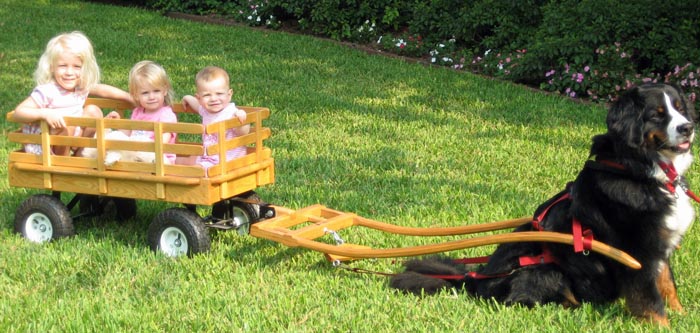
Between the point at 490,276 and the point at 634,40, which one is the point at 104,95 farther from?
the point at 634,40

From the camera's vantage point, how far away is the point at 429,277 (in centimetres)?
464

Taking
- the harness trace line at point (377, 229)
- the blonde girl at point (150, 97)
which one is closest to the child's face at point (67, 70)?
the blonde girl at point (150, 97)

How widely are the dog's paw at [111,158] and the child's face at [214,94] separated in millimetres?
654

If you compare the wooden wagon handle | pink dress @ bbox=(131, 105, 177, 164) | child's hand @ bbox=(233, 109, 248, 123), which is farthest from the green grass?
child's hand @ bbox=(233, 109, 248, 123)

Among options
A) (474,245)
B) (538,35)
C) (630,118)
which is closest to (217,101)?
(474,245)

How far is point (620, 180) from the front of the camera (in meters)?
4.00

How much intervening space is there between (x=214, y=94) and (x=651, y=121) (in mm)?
2702

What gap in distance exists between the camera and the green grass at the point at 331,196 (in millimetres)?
4277

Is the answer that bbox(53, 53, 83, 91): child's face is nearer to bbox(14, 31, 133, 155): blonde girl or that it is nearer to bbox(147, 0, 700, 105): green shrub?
bbox(14, 31, 133, 155): blonde girl

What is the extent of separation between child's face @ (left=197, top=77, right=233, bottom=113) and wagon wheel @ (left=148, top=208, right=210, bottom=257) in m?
0.72

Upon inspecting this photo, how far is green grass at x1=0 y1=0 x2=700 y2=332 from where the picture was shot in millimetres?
4277

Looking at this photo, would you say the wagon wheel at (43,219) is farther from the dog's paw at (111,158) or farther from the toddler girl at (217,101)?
the toddler girl at (217,101)

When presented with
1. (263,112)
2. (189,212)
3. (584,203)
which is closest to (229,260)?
(189,212)

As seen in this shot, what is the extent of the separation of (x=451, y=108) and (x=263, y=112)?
4.17m
